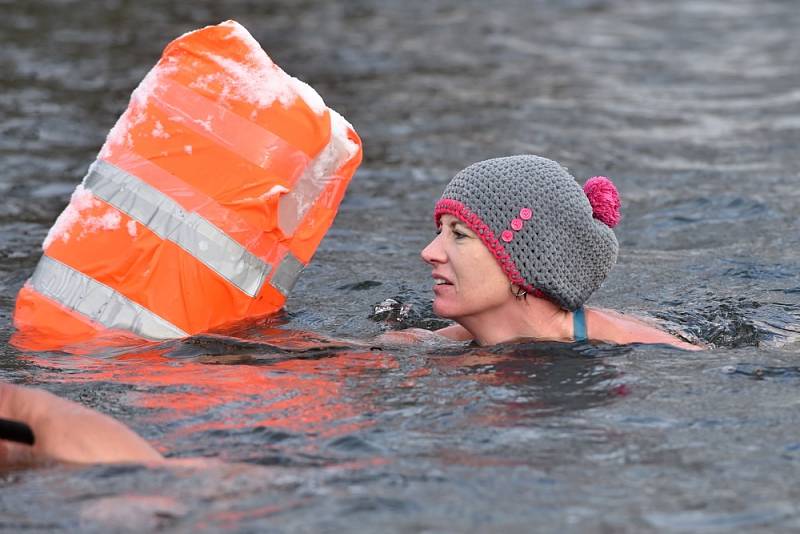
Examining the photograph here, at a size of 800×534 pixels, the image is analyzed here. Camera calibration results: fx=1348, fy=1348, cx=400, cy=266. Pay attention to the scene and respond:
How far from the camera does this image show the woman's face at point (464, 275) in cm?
625

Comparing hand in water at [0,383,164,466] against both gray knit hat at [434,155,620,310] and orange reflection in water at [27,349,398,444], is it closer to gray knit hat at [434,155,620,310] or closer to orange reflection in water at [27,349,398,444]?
orange reflection in water at [27,349,398,444]

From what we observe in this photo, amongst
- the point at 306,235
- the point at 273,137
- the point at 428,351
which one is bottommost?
the point at 428,351

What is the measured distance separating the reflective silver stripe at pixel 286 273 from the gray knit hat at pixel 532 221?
86 cm

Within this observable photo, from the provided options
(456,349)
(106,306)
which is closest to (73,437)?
(106,306)

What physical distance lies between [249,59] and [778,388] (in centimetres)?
292

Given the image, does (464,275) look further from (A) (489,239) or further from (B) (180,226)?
(B) (180,226)

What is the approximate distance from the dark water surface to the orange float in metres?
0.21

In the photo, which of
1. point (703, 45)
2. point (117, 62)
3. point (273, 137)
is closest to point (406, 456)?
point (273, 137)

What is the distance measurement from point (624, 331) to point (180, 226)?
215cm

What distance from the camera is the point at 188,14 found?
1803cm

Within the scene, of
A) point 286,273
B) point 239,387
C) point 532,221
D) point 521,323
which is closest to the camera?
point 239,387

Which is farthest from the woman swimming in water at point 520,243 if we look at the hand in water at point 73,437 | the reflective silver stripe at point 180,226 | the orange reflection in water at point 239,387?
the hand in water at point 73,437

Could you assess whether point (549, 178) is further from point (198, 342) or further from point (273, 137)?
point (198, 342)

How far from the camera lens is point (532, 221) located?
6.20 m
